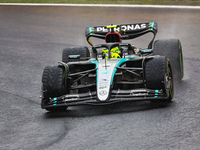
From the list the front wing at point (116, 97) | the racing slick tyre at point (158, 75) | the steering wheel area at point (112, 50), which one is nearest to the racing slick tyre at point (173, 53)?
the steering wheel area at point (112, 50)

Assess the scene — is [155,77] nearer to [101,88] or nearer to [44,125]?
[101,88]

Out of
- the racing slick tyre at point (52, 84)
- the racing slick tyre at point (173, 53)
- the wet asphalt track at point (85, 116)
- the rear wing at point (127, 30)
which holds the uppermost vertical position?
the rear wing at point (127, 30)

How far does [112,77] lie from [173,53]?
8.17 feet

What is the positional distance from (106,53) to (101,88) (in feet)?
5.96

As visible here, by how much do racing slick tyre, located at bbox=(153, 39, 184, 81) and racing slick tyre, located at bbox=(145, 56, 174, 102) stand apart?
1.90m

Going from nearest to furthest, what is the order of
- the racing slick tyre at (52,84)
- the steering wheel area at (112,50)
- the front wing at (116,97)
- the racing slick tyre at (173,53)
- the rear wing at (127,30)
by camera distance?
the front wing at (116,97) < the racing slick tyre at (52,84) < the steering wheel area at (112,50) < the racing slick tyre at (173,53) < the rear wing at (127,30)

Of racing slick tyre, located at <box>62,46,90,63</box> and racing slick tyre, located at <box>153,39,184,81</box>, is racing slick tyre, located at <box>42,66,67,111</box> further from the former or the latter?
racing slick tyre, located at <box>153,39,184,81</box>

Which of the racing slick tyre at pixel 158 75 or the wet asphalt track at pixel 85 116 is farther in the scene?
the racing slick tyre at pixel 158 75

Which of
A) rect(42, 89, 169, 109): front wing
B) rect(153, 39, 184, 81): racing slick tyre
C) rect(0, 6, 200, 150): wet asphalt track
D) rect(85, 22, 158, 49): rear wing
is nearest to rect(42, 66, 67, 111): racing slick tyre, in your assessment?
rect(42, 89, 169, 109): front wing

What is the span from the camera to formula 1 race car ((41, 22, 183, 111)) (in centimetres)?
817

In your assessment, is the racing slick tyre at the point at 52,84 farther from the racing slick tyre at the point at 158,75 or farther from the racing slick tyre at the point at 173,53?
the racing slick tyre at the point at 173,53

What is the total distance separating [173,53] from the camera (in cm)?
1048

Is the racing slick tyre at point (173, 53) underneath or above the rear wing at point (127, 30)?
underneath

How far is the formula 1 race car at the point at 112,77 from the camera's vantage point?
322 inches
